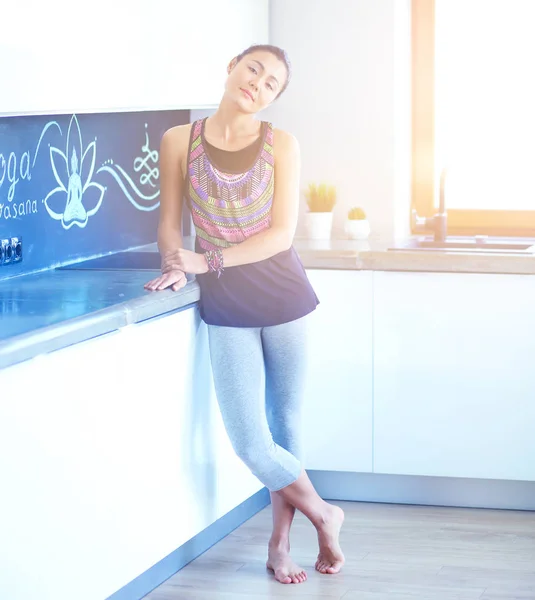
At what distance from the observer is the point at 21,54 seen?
91.3 inches

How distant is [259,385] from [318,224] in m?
1.13

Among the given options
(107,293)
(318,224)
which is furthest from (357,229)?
(107,293)

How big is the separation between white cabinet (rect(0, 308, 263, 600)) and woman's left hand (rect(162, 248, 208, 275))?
13 cm

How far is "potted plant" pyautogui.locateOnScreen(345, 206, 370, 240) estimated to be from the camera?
12.5 feet

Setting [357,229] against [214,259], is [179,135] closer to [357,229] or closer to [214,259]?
[214,259]

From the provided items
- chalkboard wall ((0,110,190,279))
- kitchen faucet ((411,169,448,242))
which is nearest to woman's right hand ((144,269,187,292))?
chalkboard wall ((0,110,190,279))

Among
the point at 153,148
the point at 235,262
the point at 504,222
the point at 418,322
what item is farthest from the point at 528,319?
the point at 153,148

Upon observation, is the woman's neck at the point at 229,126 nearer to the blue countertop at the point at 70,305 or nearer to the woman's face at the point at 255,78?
the woman's face at the point at 255,78

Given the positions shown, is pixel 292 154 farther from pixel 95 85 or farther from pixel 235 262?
pixel 95 85

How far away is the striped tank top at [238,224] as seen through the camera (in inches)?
108

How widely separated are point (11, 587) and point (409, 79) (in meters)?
2.57

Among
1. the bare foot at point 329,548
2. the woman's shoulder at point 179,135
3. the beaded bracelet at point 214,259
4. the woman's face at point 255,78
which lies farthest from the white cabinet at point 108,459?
the woman's face at point 255,78

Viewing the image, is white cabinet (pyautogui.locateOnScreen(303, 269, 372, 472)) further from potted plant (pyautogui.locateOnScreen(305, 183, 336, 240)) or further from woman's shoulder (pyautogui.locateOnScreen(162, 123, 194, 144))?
woman's shoulder (pyautogui.locateOnScreen(162, 123, 194, 144))

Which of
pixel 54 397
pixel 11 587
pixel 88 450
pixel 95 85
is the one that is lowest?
pixel 11 587
